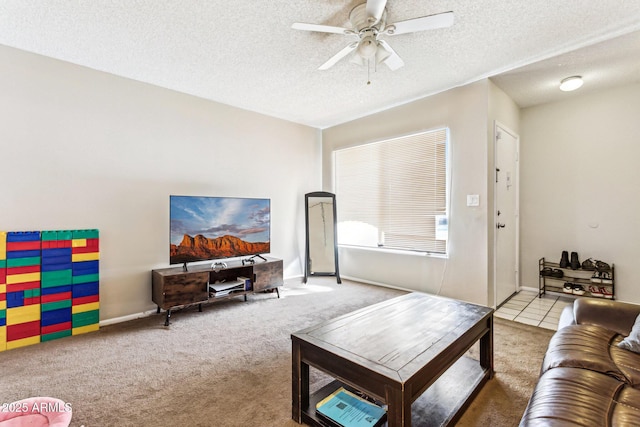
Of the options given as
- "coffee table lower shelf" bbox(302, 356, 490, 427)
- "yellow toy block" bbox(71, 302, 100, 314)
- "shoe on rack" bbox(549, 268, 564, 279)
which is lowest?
"coffee table lower shelf" bbox(302, 356, 490, 427)

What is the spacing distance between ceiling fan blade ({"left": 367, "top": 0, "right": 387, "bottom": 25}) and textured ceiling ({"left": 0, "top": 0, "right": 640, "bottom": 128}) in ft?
0.68

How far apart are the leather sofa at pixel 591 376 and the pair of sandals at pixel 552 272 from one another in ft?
7.37

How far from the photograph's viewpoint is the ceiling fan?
1908 mm

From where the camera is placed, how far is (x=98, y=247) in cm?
283

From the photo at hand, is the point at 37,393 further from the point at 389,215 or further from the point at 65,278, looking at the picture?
the point at 389,215

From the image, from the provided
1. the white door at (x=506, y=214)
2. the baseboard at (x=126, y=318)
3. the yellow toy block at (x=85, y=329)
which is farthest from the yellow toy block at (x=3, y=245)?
the white door at (x=506, y=214)

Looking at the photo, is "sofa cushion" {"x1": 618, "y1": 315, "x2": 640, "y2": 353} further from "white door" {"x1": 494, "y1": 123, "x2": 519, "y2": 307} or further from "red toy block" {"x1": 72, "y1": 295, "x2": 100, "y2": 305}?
"red toy block" {"x1": 72, "y1": 295, "x2": 100, "y2": 305}

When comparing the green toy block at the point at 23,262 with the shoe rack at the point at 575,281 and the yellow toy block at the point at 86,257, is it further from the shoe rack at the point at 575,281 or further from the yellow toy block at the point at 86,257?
the shoe rack at the point at 575,281

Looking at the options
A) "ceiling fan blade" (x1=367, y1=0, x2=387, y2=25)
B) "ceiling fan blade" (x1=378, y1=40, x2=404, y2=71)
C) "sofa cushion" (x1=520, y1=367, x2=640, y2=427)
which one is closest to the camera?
"sofa cushion" (x1=520, y1=367, x2=640, y2=427)

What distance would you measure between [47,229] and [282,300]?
2.45 metres

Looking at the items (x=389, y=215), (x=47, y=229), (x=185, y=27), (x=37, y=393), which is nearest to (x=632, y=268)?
(x=389, y=215)

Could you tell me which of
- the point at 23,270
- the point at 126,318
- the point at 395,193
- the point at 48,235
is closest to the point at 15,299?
the point at 23,270

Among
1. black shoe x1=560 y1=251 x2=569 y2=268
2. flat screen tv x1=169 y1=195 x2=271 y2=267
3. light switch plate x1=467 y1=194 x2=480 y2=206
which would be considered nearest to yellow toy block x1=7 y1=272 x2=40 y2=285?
flat screen tv x1=169 y1=195 x2=271 y2=267

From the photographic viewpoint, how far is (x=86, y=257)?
275 centimetres
